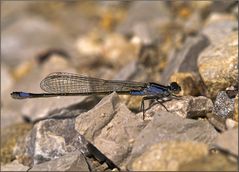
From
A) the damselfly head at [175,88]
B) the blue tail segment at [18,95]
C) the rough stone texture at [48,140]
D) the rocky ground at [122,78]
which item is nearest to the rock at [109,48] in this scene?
the rocky ground at [122,78]

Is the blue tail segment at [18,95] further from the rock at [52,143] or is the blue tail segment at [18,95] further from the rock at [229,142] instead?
the rock at [229,142]

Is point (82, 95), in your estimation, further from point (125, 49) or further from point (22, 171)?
point (125, 49)

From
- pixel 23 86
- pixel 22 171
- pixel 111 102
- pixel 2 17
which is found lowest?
pixel 22 171

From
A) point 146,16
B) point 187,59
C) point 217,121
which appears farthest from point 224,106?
point 146,16

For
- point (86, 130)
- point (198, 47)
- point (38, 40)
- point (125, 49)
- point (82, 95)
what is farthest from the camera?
point (38, 40)

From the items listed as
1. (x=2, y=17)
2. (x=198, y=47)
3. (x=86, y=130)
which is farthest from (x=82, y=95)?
(x=2, y=17)

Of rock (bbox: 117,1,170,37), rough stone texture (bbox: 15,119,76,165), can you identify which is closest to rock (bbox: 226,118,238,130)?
rough stone texture (bbox: 15,119,76,165)
